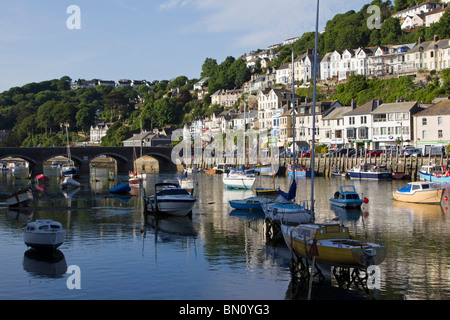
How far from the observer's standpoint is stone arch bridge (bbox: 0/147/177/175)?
382 feet

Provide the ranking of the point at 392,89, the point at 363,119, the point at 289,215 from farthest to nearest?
the point at 392,89
the point at 363,119
the point at 289,215

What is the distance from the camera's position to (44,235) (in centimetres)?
3406

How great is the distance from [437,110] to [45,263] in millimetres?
80638

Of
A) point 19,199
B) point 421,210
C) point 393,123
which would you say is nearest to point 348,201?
point 421,210

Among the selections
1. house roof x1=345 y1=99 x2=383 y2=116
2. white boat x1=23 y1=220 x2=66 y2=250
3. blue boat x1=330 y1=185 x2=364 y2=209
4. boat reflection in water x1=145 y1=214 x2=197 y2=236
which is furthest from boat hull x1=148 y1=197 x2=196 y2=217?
house roof x1=345 y1=99 x2=383 y2=116

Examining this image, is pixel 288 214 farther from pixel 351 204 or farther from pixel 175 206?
pixel 351 204

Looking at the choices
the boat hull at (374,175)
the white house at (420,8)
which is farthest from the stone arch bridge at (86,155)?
the white house at (420,8)

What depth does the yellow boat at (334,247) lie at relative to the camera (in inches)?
985

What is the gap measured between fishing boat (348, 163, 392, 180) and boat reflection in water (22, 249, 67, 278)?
207 feet

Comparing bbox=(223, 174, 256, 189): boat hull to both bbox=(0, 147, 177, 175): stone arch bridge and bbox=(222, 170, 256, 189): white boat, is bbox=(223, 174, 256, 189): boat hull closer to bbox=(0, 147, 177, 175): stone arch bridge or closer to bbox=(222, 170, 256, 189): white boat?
bbox=(222, 170, 256, 189): white boat

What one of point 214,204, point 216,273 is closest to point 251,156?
point 214,204

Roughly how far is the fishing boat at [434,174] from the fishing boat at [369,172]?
6.07 meters

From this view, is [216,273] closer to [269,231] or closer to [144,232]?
[269,231]
